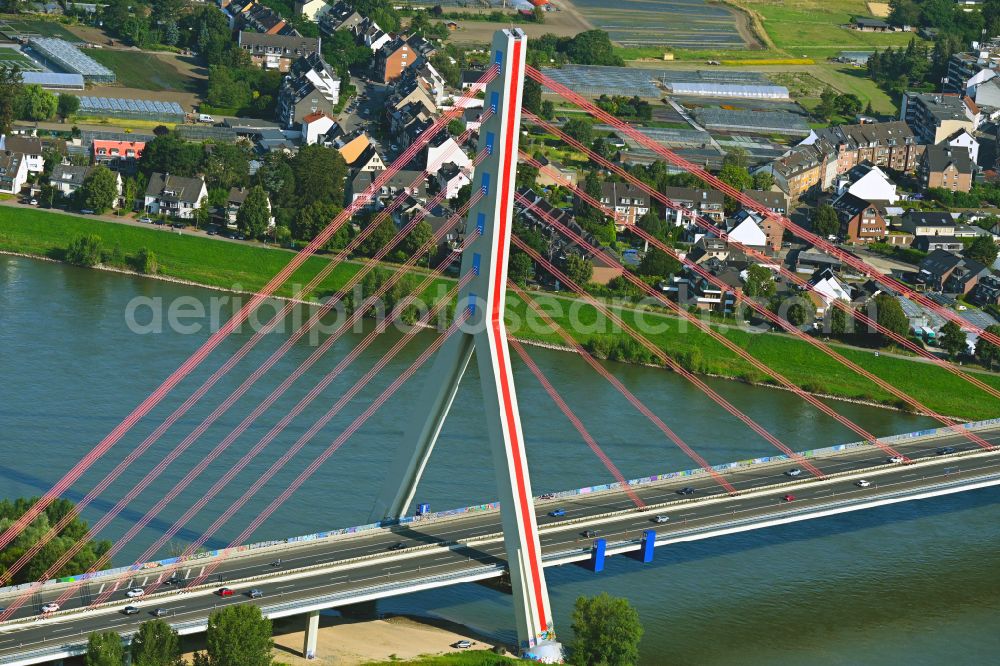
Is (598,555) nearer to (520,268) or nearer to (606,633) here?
(606,633)

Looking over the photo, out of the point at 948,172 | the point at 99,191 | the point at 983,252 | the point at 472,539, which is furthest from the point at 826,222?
the point at 472,539

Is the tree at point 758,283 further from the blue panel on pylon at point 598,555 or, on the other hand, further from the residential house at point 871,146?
the blue panel on pylon at point 598,555

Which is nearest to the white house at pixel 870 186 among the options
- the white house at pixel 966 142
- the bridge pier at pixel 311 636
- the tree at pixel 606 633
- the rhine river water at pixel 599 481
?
the white house at pixel 966 142

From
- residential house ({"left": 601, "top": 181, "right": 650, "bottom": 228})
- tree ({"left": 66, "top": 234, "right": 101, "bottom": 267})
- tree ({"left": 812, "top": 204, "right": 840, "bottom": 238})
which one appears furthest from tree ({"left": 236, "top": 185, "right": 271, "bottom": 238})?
tree ({"left": 812, "top": 204, "right": 840, "bottom": 238})

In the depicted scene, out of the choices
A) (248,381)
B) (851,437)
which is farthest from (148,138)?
(851,437)

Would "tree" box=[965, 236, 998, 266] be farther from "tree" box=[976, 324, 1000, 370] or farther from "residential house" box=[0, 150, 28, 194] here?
"residential house" box=[0, 150, 28, 194]
